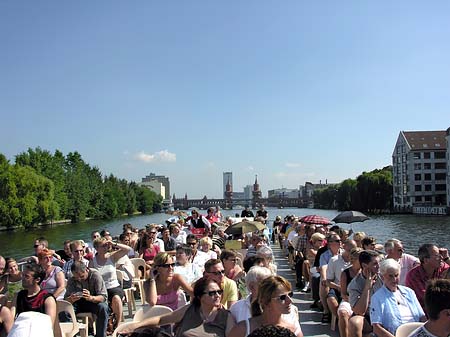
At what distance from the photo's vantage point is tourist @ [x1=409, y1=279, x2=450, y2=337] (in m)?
3.82

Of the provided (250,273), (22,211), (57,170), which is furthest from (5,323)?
(57,170)

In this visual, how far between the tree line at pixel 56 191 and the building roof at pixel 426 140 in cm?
5946

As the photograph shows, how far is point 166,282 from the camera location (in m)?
5.93

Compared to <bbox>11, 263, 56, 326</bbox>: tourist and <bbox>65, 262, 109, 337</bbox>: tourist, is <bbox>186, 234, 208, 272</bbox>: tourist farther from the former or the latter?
<bbox>11, 263, 56, 326</bbox>: tourist

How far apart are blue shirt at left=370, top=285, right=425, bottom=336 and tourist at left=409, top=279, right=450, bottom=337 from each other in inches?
43.2

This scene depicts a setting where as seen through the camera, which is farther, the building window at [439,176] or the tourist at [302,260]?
the building window at [439,176]

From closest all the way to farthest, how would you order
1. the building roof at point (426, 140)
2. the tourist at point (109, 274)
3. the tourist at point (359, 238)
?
the tourist at point (109, 274) < the tourist at point (359, 238) < the building roof at point (426, 140)

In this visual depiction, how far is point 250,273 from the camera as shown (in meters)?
5.27

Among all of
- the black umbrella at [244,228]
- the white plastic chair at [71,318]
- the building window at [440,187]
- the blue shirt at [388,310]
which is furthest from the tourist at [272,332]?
the building window at [440,187]

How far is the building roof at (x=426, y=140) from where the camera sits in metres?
91.8

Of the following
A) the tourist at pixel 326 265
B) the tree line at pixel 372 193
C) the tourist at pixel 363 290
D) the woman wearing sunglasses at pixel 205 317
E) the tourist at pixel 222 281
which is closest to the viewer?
the woman wearing sunglasses at pixel 205 317

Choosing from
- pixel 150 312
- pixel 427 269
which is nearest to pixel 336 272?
pixel 427 269

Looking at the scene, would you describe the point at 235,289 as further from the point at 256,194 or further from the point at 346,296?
the point at 256,194

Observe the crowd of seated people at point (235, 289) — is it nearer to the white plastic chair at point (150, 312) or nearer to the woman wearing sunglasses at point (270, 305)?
the woman wearing sunglasses at point (270, 305)
